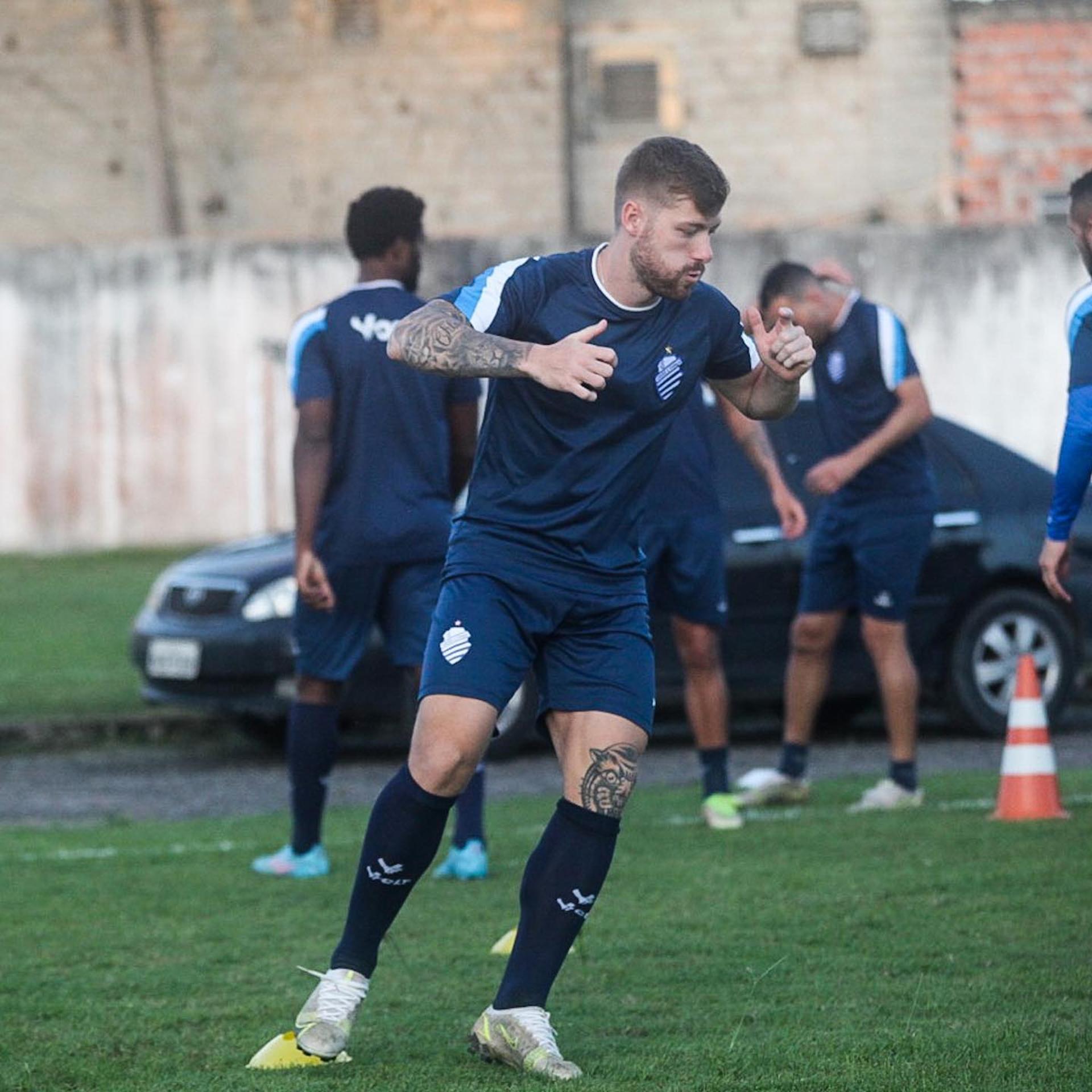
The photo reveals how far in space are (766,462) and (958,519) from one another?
312cm

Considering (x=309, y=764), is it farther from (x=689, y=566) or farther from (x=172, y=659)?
(x=172, y=659)

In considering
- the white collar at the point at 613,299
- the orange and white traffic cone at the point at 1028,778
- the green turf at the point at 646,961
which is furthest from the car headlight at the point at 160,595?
the white collar at the point at 613,299

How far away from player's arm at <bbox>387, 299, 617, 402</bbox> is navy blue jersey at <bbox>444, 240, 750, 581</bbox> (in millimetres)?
103

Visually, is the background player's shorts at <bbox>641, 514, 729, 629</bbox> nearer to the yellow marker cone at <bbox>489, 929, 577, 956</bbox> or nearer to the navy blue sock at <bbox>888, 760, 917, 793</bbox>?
the navy blue sock at <bbox>888, 760, 917, 793</bbox>

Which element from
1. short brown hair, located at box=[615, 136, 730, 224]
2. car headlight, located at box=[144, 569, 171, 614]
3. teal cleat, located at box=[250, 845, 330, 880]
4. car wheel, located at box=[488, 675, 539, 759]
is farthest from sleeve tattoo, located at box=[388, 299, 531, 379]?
car headlight, located at box=[144, 569, 171, 614]

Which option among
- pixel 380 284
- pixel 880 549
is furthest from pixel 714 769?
pixel 380 284

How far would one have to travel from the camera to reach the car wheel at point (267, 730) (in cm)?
1170

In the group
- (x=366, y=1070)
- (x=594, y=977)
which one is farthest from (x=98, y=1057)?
(x=594, y=977)

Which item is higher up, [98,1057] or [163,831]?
[98,1057]

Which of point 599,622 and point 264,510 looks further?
point 264,510

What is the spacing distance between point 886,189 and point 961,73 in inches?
66.3

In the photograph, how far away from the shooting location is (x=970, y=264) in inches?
801

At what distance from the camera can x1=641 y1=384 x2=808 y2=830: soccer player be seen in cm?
864

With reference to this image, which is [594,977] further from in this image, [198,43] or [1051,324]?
[198,43]
